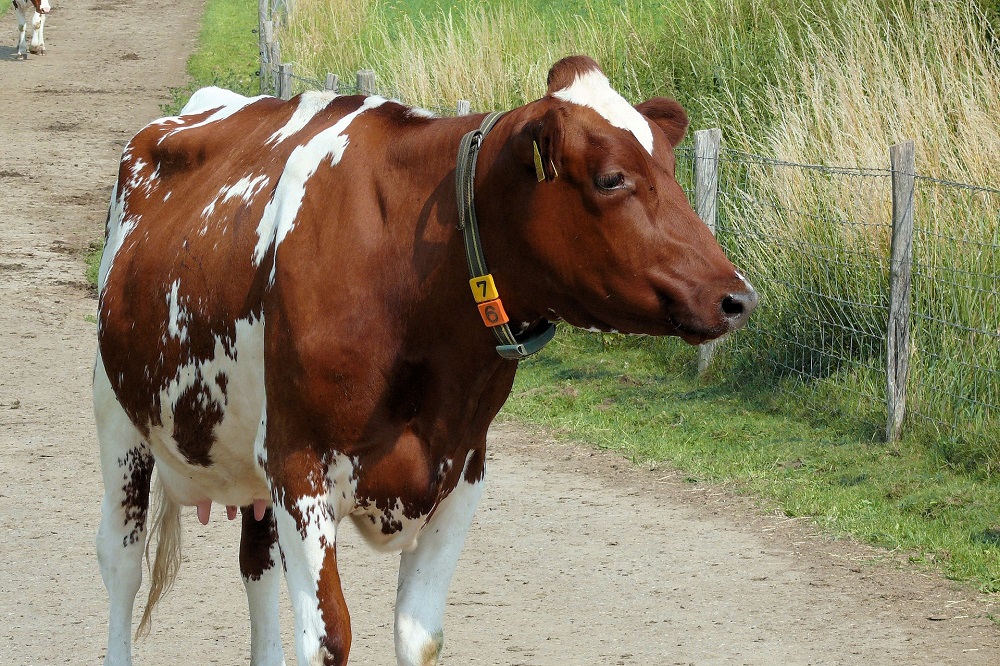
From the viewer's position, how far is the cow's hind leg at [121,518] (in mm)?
4090

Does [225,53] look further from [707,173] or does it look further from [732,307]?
[732,307]

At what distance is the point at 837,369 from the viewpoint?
292 inches

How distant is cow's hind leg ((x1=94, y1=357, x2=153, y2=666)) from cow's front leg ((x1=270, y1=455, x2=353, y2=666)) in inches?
42.8

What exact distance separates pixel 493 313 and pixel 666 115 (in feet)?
2.20

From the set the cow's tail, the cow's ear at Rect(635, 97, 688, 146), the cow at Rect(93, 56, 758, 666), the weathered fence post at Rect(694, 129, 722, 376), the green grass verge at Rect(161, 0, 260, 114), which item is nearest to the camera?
the cow at Rect(93, 56, 758, 666)

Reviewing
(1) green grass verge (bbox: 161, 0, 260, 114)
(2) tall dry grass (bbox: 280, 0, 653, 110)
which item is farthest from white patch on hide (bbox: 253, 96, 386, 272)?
(1) green grass verge (bbox: 161, 0, 260, 114)

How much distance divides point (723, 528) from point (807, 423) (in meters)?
1.54

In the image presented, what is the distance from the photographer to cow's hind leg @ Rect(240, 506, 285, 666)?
416cm

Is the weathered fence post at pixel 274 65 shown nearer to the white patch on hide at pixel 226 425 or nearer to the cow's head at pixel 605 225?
the white patch on hide at pixel 226 425

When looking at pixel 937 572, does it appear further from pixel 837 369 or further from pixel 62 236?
pixel 62 236

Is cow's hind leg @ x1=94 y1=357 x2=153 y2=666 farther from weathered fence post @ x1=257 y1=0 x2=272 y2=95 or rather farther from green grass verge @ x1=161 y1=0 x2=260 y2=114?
green grass verge @ x1=161 y1=0 x2=260 y2=114

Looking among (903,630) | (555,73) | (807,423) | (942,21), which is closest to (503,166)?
(555,73)

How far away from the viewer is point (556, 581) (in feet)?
17.5

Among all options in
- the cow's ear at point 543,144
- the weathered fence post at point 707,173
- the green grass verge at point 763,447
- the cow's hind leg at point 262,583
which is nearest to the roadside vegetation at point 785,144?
the green grass verge at point 763,447
